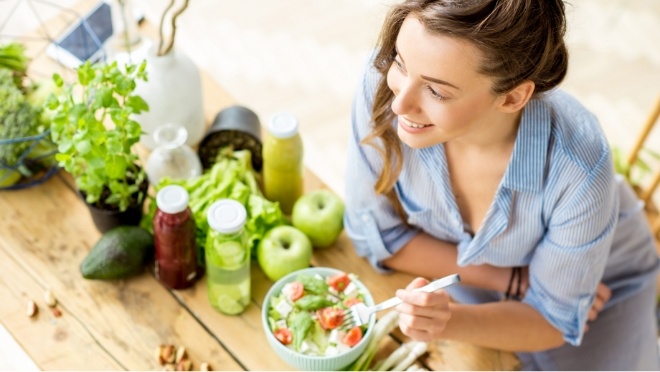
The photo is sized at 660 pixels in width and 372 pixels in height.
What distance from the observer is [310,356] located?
4.36ft

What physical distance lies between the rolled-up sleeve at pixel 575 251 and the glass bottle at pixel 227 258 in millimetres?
571

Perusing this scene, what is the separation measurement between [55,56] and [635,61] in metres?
2.37

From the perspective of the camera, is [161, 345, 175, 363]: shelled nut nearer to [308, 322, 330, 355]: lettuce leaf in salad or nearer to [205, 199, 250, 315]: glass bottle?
[205, 199, 250, 315]: glass bottle

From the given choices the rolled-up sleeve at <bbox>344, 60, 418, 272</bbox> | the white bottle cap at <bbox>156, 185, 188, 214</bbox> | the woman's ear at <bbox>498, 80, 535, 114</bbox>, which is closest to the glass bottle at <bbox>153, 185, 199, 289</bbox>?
the white bottle cap at <bbox>156, 185, 188, 214</bbox>

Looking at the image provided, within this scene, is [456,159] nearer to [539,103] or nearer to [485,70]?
[539,103]

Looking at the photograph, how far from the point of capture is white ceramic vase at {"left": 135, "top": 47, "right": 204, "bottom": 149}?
1562mm

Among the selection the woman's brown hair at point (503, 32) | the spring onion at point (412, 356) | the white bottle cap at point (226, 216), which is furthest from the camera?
the spring onion at point (412, 356)

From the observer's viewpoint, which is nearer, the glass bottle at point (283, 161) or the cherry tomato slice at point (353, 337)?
the cherry tomato slice at point (353, 337)

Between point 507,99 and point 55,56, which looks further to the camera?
point 55,56

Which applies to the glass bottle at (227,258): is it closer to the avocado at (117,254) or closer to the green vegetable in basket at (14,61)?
the avocado at (117,254)

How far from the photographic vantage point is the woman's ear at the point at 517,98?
1.20 metres

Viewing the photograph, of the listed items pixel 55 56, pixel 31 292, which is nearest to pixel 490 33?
pixel 31 292

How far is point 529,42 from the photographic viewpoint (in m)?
1.13

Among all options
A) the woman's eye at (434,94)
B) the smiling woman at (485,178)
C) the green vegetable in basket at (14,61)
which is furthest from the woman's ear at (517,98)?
the green vegetable in basket at (14,61)
